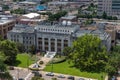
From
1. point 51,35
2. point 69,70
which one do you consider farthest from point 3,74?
point 51,35

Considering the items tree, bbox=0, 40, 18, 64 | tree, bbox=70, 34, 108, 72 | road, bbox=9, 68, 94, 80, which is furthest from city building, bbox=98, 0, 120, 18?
road, bbox=9, 68, 94, 80

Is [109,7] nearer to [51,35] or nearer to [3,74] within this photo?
[51,35]

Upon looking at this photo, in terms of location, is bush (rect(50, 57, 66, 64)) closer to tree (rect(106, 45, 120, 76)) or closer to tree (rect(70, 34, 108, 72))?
tree (rect(70, 34, 108, 72))

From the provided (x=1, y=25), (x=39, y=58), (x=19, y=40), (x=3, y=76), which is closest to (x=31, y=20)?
(x=1, y=25)

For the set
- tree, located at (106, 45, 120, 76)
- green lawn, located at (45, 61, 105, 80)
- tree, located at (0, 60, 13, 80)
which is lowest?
green lawn, located at (45, 61, 105, 80)

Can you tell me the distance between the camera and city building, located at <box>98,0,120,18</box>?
5118 inches

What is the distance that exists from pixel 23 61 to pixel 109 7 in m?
74.0

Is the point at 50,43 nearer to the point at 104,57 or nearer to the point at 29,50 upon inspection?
the point at 29,50

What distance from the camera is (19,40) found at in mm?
77938

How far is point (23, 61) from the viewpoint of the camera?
68.7 m

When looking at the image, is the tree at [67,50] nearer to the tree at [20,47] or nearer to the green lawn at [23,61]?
the green lawn at [23,61]

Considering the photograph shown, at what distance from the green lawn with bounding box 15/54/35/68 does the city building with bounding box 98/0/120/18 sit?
6773cm

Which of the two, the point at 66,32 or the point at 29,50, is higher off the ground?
the point at 66,32

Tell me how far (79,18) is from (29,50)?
179 ft
